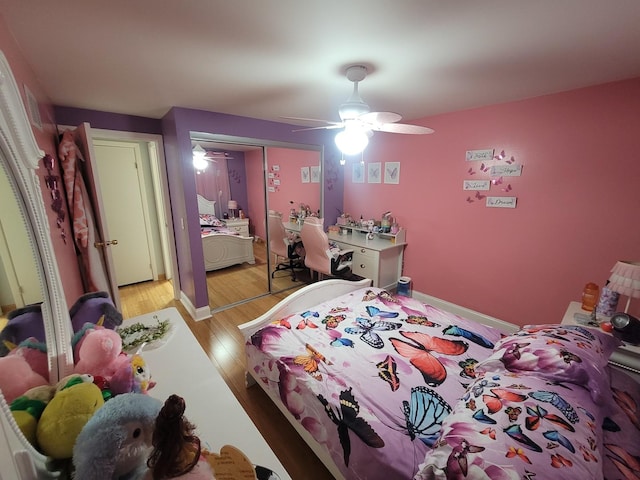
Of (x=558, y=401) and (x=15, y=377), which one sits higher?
(x=15, y=377)

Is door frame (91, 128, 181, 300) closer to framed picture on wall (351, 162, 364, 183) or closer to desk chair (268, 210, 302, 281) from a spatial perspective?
desk chair (268, 210, 302, 281)

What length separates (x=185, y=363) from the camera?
4.00 feet

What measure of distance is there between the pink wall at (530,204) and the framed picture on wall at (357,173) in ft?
1.48

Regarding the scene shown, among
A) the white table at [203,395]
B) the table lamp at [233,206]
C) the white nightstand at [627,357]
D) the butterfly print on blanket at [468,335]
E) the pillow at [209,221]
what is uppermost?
the table lamp at [233,206]

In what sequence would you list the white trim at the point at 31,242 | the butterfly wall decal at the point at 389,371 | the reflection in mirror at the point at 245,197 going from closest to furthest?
the white trim at the point at 31,242, the butterfly wall decal at the point at 389,371, the reflection in mirror at the point at 245,197

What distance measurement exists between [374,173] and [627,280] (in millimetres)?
2556

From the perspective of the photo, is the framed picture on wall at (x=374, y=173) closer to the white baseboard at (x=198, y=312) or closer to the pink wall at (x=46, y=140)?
the white baseboard at (x=198, y=312)

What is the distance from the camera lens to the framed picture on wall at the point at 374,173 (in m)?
3.50

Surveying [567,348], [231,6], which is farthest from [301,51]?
[567,348]

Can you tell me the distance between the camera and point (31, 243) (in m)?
0.79

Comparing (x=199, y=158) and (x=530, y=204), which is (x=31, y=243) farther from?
(x=530, y=204)

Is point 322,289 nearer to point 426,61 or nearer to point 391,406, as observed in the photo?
point 391,406

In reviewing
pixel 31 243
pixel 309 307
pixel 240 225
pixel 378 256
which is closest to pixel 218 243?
pixel 240 225

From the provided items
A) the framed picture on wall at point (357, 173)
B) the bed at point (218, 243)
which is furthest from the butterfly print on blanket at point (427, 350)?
the framed picture on wall at point (357, 173)
